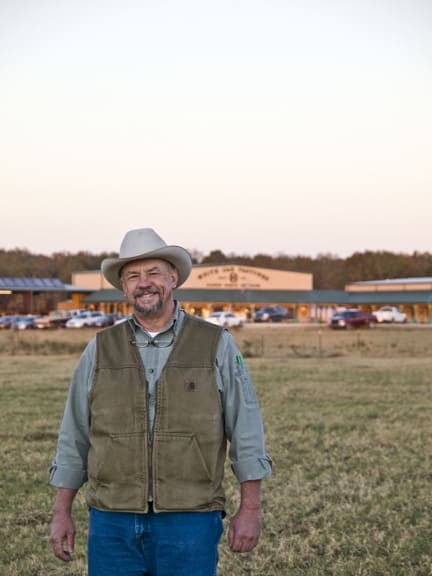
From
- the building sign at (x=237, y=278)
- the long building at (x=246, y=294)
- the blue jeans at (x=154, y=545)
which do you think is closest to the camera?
the blue jeans at (x=154, y=545)

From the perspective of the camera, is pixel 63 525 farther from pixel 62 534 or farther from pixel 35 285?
pixel 35 285

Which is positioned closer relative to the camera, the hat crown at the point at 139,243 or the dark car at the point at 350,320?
the hat crown at the point at 139,243

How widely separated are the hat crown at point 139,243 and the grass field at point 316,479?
10.2 ft

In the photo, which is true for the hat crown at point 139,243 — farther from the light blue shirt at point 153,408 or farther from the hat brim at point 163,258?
the light blue shirt at point 153,408

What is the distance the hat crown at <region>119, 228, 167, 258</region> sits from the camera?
134 inches

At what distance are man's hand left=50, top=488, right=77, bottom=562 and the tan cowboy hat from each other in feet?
Answer: 3.10

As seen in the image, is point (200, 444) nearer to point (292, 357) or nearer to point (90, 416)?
point (90, 416)

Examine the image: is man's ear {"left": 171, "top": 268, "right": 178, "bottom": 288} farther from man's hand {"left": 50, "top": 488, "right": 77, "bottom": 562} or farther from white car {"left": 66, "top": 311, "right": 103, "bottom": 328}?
white car {"left": 66, "top": 311, "right": 103, "bottom": 328}

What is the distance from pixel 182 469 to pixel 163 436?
0.47ft

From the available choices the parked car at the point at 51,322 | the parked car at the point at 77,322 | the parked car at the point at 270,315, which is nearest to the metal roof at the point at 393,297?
the parked car at the point at 270,315

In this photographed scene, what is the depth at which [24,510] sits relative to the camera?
722cm

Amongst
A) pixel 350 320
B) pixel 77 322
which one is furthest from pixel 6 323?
pixel 350 320

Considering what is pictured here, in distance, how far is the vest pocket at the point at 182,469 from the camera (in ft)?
10.3

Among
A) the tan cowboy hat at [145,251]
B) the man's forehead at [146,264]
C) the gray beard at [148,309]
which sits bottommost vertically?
the gray beard at [148,309]
